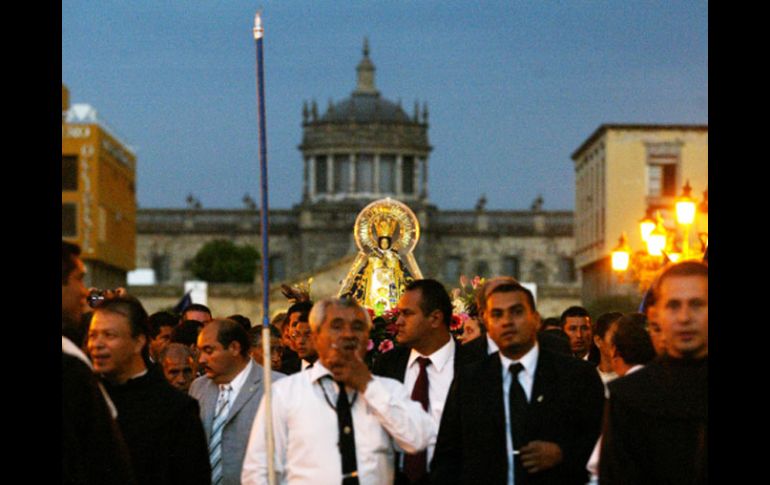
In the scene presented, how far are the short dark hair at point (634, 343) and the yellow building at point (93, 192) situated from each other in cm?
7414

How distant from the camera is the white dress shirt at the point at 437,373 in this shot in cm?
989

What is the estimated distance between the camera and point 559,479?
27.7 ft

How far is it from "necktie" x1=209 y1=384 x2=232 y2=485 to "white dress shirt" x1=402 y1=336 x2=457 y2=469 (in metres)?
1.01

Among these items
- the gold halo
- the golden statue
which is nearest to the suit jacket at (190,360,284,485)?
the golden statue

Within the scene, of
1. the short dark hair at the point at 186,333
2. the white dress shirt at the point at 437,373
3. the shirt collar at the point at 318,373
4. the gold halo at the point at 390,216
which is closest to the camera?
the shirt collar at the point at 318,373

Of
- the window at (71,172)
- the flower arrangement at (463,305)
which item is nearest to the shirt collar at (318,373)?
the flower arrangement at (463,305)

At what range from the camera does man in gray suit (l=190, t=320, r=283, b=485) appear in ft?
33.3

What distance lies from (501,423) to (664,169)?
242 ft

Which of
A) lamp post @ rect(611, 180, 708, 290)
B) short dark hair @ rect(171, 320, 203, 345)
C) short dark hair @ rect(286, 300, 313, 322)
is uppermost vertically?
lamp post @ rect(611, 180, 708, 290)

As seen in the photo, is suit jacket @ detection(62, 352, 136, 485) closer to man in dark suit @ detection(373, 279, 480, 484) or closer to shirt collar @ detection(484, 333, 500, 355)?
shirt collar @ detection(484, 333, 500, 355)

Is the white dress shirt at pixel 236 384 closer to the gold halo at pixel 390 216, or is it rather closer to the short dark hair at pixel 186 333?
the short dark hair at pixel 186 333

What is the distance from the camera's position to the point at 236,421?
10.2 meters
